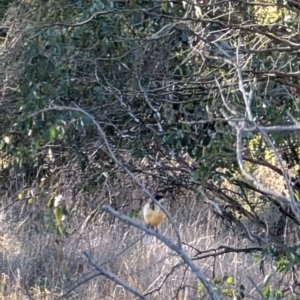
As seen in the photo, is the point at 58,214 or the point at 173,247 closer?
the point at 173,247

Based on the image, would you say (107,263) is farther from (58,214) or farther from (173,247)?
(173,247)

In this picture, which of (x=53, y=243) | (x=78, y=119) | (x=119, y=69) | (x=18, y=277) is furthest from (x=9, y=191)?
(x=78, y=119)

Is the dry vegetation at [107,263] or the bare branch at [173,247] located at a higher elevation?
the bare branch at [173,247]

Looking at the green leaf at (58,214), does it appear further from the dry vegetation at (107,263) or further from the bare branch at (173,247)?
the bare branch at (173,247)

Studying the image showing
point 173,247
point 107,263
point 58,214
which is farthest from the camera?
point 107,263

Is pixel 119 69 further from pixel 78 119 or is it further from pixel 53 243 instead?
pixel 53 243

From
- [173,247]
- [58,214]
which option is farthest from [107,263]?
[173,247]

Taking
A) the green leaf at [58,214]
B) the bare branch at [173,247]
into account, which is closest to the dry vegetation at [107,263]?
the green leaf at [58,214]

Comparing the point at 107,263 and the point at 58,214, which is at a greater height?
the point at 58,214

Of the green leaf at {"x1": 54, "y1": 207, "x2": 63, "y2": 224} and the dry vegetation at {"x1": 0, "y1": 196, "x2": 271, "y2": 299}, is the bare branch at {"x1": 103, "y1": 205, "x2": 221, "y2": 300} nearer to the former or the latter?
the green leaf at {"x1": 54, "y1": 207, "x2": 63, "y2": 224}

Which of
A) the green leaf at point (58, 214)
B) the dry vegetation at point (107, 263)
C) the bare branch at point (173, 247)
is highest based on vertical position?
the bare branch at point (173, 247)

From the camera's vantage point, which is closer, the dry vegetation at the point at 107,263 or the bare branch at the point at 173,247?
the bare branch at the point at 173,247

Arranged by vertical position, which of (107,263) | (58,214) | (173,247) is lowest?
(107,263)

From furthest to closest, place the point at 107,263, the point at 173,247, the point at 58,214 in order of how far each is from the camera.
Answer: the point at 107,263
the point at 58,214
the point at 173,247
